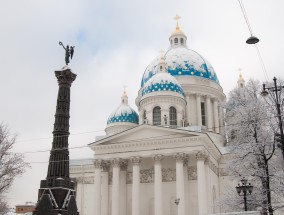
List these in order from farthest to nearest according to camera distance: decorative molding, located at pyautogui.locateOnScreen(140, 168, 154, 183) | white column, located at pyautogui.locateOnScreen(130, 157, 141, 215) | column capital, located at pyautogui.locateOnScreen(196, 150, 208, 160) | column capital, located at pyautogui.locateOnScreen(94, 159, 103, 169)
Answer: decorative molding, located at pyautogui.locateOnScreen(140, 168, 154, 183), column capital, located at pyautogui.locateOnScreen(94, 159, 103, 169), white column, located at pyautogui.locateOnScreen(130, 157, 141, 215), column capital, located at pyautogui.locateOnScreen(196, 150, 208, 160)

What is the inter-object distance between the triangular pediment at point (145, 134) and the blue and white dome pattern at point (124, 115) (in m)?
11.0

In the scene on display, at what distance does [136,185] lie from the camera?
3278 centimetres

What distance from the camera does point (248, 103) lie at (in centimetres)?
2356

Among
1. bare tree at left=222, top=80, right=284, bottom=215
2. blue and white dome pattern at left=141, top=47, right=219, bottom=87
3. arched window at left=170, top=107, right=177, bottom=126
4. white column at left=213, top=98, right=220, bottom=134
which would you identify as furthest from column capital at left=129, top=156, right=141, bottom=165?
white column at left=213, top=98, right=220, bottom=134

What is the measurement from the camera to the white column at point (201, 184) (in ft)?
101

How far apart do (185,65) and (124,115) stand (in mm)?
9460

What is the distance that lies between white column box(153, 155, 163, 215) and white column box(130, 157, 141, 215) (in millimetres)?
1567

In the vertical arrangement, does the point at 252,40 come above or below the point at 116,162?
above

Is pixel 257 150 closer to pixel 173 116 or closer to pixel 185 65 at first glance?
pixel 173 116

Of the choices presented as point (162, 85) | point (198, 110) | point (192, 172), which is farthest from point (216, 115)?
point (192, 172)

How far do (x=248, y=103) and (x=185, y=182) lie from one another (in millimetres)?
12443

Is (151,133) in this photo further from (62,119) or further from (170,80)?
(62,119)

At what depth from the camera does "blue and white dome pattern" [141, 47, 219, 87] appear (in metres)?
47.1

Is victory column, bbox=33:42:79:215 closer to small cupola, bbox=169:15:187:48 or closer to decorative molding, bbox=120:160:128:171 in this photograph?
decorative molding, bbox=120:160:128:171
